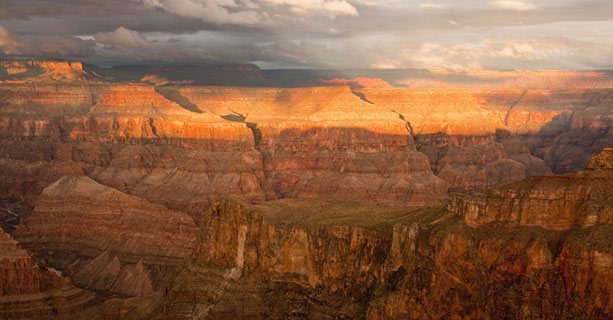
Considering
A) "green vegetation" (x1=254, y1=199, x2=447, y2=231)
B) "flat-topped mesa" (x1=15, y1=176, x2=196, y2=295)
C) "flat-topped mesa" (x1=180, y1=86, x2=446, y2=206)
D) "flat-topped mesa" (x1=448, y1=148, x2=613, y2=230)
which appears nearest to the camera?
"flat-topped mesa" (x1=448, y1=148, x2=613, y2=230)

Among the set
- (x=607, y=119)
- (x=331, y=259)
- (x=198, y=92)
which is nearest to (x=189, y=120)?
(x=198, y=92)

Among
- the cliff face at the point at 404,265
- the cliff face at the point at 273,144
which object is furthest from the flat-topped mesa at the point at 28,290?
the cliff face at the point at 273,144

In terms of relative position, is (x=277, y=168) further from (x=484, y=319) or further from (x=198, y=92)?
(x=484, y=319)

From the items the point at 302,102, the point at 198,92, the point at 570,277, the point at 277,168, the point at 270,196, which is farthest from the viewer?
the point at 198,92

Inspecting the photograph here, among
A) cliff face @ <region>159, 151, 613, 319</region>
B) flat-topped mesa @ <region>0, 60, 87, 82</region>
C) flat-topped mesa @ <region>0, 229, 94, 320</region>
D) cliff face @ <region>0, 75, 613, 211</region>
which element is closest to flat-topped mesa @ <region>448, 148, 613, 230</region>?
cliff face @ <region>159, 151, 613, 319</region>

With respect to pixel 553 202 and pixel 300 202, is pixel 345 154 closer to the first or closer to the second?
pixel 300 202

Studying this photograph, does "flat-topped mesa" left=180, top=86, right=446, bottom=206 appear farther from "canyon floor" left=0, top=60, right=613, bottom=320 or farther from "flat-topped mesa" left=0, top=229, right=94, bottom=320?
"flat-topped mesa" left=0, top=229, right=94, bottom=320

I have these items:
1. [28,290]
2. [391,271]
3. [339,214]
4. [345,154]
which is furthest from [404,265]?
[345,154]
